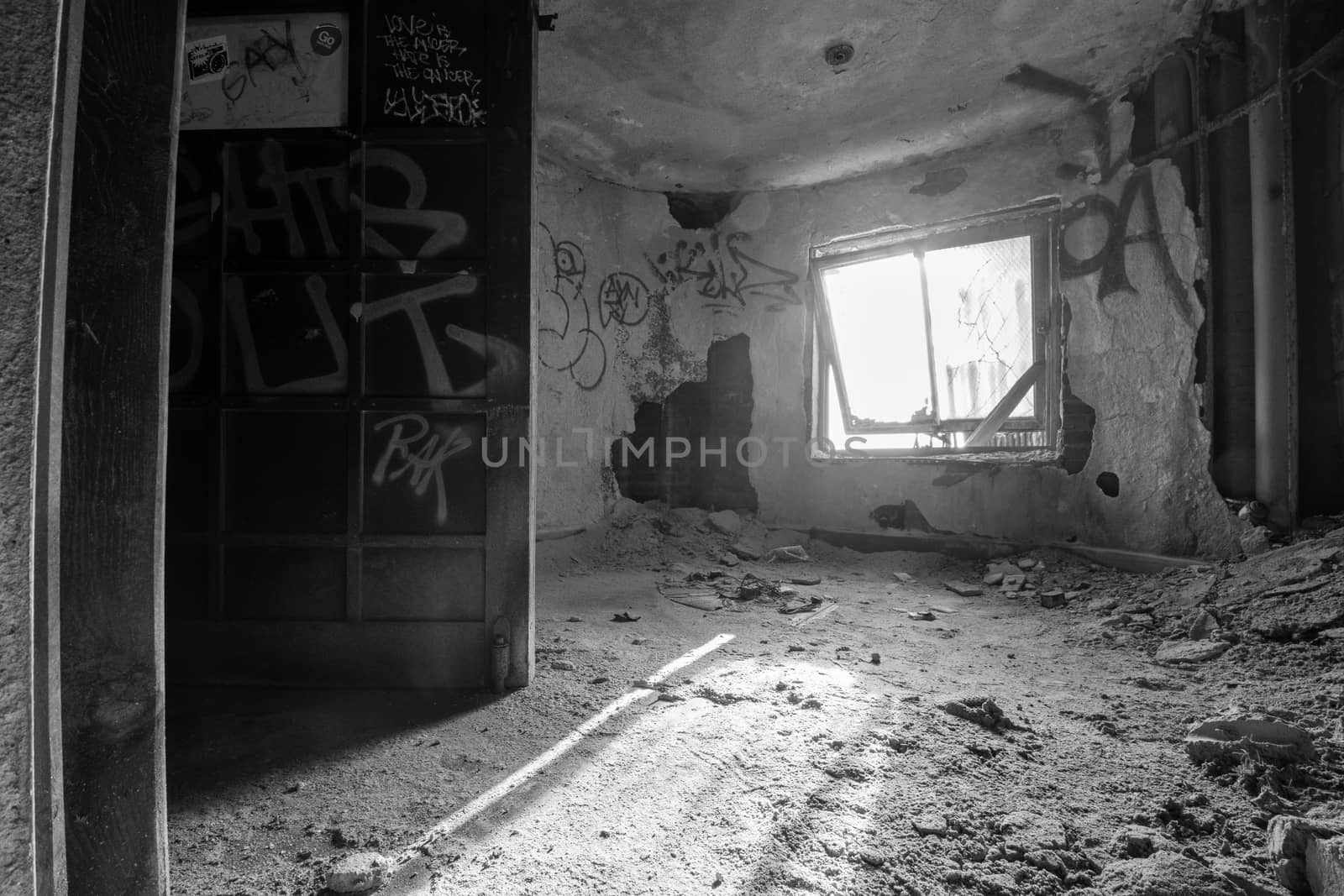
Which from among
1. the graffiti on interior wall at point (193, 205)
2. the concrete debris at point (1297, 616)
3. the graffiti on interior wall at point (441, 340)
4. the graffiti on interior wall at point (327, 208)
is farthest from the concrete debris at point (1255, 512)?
the graffiti on interior wall at point (193, 205)

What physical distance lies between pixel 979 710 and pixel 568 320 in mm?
3863

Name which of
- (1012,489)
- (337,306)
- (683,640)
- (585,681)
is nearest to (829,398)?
(1012,489)

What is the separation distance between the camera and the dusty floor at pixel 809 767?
1.22 meters

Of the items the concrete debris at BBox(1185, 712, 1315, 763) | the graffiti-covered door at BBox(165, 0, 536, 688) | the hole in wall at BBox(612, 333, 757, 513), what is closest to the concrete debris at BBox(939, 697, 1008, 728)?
the concrete debris at BBox(1185, 712, 1315, 763)

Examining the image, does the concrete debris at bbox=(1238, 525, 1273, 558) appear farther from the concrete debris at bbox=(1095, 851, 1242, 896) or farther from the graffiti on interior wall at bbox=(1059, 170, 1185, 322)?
the concrete debris at bbox=(1095, 851, 1242, 896)

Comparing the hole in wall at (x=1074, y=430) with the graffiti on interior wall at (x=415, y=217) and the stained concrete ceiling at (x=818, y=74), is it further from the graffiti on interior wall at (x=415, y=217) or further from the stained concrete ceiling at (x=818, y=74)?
the graffiti on interior wall at (x=415, y=217)

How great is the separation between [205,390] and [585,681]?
1.63m

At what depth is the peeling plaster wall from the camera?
3.60m

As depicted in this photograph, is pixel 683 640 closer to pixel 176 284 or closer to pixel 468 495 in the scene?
pixel 468 495

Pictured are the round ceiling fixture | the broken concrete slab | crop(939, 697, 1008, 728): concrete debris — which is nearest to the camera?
the broken concrete slab

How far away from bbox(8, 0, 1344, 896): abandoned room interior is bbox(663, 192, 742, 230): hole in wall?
1.48 ft

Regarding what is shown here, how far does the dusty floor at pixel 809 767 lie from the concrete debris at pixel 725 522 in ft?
7.37

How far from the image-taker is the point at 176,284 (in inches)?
83.1

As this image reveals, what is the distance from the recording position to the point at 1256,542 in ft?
10.2
